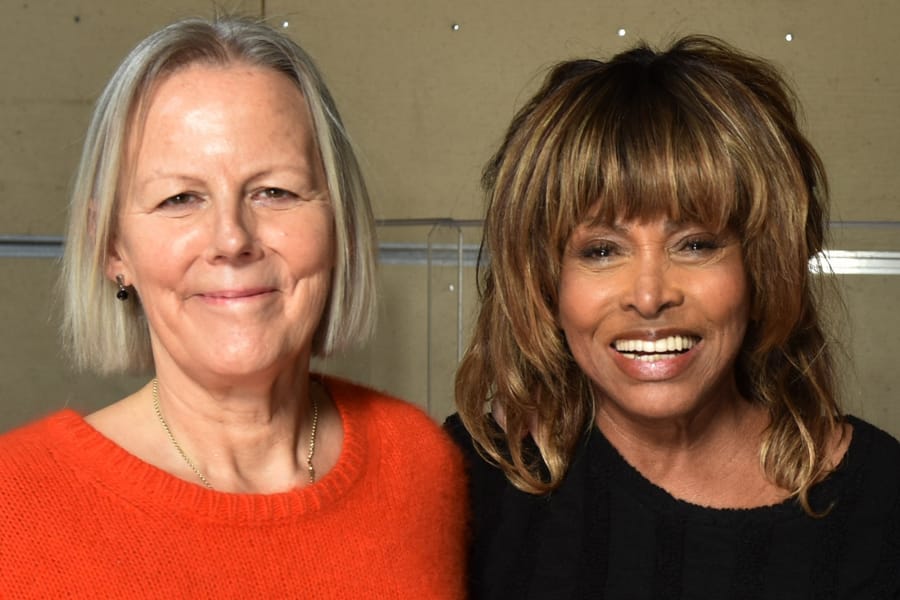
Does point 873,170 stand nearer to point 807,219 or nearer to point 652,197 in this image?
point 807,219

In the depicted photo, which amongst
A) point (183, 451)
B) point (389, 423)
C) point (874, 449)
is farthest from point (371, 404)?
point (874, 449)

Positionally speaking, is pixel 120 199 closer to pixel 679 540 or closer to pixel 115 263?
pixel 115 263

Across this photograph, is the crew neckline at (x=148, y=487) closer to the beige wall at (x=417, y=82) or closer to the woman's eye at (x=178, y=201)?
the woman's eye at (x=178, y=201)

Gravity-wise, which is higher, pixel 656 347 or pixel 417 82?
pixel 417 82

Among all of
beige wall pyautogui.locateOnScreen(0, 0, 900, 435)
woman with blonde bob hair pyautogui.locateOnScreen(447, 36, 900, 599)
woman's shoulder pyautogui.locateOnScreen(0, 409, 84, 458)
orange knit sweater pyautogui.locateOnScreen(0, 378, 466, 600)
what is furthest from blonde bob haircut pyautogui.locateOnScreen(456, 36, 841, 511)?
beige wall pyautogui.locateOnScreen(0, 0, 900, 435)

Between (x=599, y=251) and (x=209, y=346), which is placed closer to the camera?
(x=209, y=346)

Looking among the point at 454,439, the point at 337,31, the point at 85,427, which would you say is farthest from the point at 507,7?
the point at 85,427

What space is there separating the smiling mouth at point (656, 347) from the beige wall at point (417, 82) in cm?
153

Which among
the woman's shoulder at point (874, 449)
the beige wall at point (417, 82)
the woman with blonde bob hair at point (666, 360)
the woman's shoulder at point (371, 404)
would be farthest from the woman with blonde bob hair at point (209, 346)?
the beige wall at point (417, 82)

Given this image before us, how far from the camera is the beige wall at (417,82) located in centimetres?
350

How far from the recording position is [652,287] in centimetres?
178

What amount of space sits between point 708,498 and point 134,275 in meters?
0.96

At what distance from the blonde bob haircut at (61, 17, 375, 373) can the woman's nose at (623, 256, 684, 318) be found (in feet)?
1.27

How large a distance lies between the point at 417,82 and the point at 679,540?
6.67 ft
